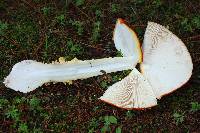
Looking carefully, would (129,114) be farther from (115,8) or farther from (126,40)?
(115,8)

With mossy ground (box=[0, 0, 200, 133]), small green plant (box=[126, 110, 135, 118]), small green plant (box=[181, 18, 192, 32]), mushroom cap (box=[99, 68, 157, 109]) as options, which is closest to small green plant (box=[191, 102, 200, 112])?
mossy ground (box=[0, 0, 200, 133])

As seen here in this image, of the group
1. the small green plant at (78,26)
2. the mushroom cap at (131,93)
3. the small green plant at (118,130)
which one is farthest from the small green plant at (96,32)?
the small green plant at (118,130)

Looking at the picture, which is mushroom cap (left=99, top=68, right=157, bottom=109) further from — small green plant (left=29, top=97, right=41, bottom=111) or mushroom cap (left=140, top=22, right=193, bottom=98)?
small green plant (left=29, top=97, right=41, bottom=111)

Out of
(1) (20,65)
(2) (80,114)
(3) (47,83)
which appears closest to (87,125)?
(2) (80,114)

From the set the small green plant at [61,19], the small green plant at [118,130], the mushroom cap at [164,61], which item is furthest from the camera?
the small green plant at [61,19]

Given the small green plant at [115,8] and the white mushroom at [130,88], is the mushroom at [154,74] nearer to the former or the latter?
the white mushroom at [130,88]

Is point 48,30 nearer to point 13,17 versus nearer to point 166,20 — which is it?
point 13,17

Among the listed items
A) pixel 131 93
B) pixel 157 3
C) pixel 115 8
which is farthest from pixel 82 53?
pixel 157 3
